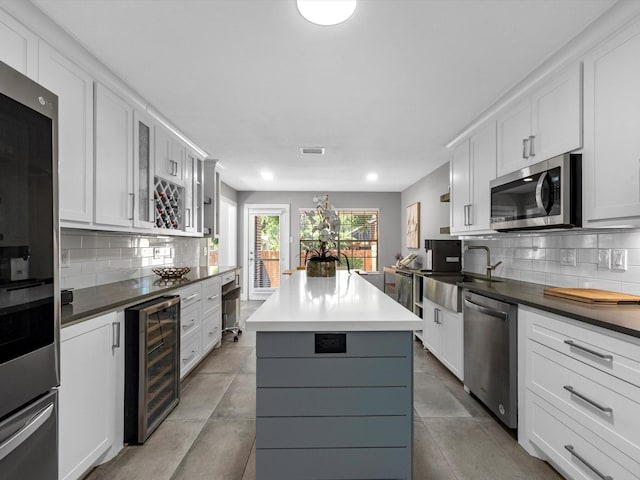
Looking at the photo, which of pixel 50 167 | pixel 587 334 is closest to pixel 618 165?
pixel 587 334

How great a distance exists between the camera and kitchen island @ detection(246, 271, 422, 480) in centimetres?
126

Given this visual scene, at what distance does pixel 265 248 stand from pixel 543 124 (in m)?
5.59

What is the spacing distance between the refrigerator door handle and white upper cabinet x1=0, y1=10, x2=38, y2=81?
1.47 m

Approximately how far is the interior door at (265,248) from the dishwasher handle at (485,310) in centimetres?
473

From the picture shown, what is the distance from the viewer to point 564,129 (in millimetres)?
1980

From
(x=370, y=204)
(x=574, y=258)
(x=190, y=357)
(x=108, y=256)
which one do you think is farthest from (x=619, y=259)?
(x=370, y=204)

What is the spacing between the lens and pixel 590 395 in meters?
1.48

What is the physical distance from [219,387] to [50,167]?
2.35 m

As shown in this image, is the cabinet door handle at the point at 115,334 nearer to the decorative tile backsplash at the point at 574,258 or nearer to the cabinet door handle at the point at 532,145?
the cabinet door handle at the point at 532,145

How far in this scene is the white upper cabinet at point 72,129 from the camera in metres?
1.74

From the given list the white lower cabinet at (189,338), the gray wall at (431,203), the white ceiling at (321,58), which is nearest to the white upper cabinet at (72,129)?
the white ceiling at (321,58)

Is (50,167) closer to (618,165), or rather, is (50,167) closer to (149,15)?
(149,15)

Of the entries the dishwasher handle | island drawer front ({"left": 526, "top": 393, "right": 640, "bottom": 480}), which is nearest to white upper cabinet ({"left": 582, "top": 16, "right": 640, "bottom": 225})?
the dishwasher handle

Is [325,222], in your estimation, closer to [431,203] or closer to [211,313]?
[211,313]
